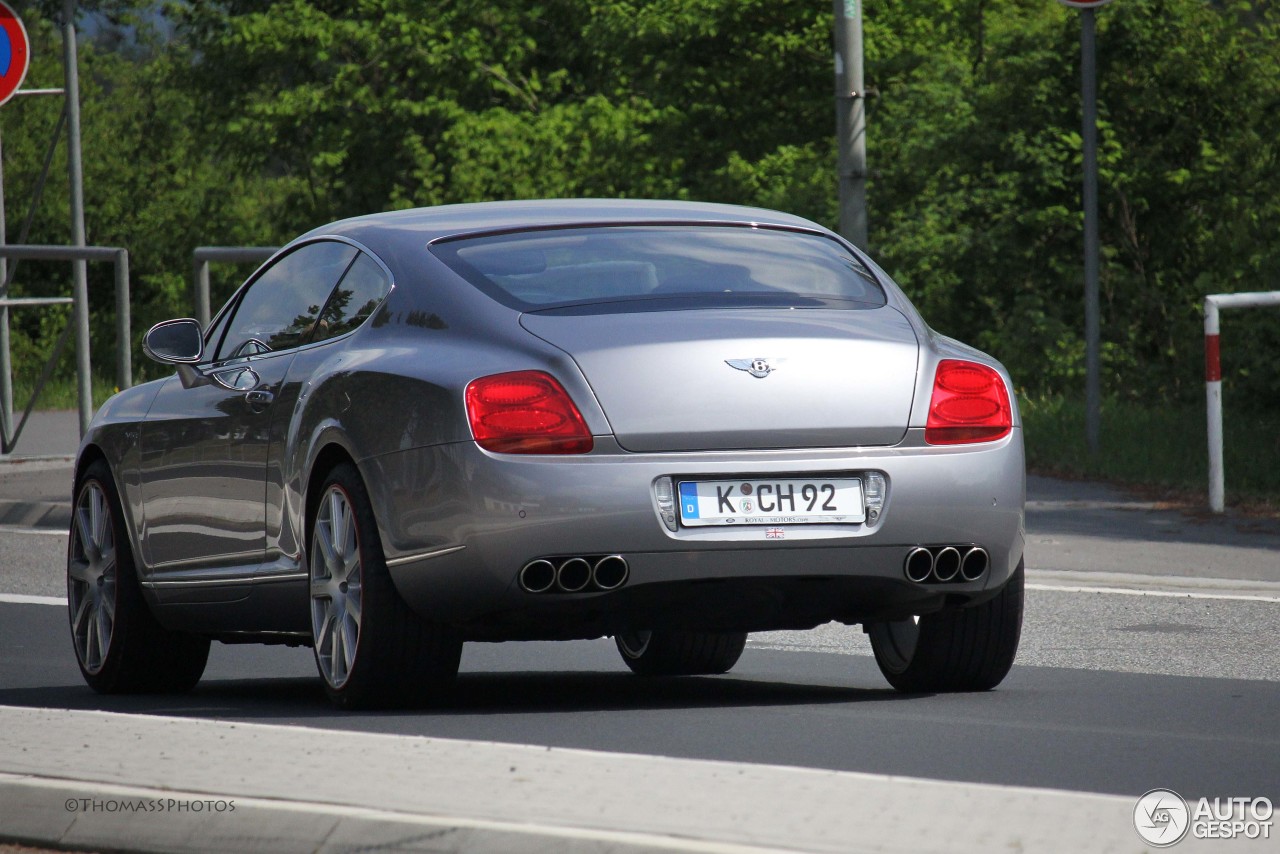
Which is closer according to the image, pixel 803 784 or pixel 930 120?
pixel 803 784

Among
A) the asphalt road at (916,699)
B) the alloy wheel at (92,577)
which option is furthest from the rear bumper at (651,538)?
the alloy wheel at (92,577)

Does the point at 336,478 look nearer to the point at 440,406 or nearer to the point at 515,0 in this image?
the point at 440,406

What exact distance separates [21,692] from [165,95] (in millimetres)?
47507

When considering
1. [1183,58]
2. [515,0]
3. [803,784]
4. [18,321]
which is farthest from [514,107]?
[803,784]

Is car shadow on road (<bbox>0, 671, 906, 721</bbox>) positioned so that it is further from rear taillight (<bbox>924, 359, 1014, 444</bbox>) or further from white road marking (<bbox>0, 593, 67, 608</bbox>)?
white road marking (<bbox>0, 593, 67, 608</bbox>)

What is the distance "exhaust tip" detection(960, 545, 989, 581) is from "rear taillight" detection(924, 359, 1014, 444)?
0.31 m

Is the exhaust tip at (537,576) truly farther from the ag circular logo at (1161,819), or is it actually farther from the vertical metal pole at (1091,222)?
the vertical metal pole at (1091,222)

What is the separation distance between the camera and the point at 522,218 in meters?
7.14

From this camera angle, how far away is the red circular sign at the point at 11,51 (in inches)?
983

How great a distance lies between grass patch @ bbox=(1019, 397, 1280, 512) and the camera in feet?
51.5

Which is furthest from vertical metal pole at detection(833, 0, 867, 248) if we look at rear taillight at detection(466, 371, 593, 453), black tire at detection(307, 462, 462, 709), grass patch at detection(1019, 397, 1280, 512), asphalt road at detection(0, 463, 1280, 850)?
rear taillight at detection(466, 371, 593, 453)

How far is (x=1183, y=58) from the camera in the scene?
89.2 feet

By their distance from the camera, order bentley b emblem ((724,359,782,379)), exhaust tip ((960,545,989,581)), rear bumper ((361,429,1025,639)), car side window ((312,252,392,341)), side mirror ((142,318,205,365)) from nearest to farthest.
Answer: rear bumper ((361,429,1025,639)) < bentley b emblem ((724,359,782,379)) < exhaust tip ((960,545,989,581)) < car side window ((312,252,392,341)) < side mirror ((142,318,205,365))

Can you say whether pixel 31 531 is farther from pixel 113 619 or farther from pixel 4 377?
pixel 4 377
